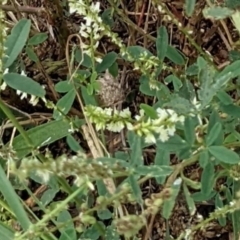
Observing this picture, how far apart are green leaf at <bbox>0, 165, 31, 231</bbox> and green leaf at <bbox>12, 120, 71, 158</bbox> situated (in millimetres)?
247

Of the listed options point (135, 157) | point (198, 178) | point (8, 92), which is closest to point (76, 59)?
point (8, 92)

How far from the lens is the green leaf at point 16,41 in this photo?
109 cm

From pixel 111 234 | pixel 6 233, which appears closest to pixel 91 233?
pixel 111 234

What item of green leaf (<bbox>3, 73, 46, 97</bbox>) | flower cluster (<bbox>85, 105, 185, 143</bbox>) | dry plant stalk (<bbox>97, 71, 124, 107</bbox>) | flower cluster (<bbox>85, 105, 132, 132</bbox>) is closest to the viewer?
flower cluster (<bbox>85, 105, 185, 143</bbox>)

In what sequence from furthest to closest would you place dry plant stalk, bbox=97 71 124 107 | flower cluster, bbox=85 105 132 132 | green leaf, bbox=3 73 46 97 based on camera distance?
dry plant stalk, bbox=97 71 124 107 < green leaf, bbox=3 73 46 97 < flower cluster, bbox=85 105 132 132

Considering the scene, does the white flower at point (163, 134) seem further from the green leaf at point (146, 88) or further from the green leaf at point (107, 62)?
the green leaf at point (107, 62)

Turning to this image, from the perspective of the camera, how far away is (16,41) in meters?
1.11

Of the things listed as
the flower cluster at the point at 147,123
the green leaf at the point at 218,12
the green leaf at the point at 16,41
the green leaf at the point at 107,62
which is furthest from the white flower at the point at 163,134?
the green leaf at the point at 107,62

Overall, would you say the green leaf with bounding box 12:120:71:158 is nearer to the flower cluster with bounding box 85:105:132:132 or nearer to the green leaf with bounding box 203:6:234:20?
the flower cluster with bounding box 85:105:132:132

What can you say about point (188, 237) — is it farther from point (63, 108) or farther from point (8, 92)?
point (8, 92)

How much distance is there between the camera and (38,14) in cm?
150

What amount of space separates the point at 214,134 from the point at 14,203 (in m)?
0.37

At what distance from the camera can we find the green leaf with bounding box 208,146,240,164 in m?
0.99

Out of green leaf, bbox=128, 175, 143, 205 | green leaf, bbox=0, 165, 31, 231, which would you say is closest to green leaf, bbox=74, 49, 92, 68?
green leaf, bbox=0, 165, 31, 231
